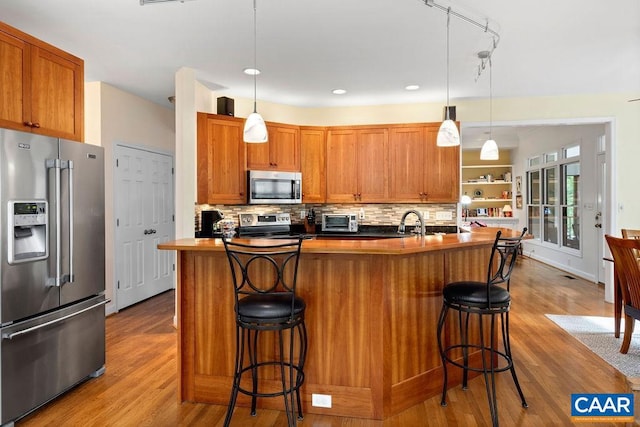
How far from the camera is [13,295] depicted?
93.0 inches

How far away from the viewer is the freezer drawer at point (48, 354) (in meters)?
2.35

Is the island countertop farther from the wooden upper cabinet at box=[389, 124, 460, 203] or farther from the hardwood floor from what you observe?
the wooden upper cabinet at box=[389, 124, 460, 203]

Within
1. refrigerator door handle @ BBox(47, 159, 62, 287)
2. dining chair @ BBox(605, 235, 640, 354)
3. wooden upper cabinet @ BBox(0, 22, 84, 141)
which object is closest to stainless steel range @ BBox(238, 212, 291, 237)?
wooden upper cabinet @ BBox(0, 22, 84, 141)

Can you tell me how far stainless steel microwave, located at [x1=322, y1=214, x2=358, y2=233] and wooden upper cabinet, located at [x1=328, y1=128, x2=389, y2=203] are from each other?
217 mm

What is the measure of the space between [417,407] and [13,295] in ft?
8.23

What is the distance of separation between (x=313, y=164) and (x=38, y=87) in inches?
130

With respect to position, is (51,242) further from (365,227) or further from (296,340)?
(365,227)

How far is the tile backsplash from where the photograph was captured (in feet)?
18.1

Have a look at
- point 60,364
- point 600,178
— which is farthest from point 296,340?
point 600,178

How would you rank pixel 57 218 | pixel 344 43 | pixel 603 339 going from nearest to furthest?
pixel 57 218, pixel 344 43, pixel 603 339

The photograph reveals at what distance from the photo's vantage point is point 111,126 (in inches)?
188

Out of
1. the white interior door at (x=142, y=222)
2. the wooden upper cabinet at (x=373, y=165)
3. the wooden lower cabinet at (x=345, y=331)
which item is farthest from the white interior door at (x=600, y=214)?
the white interior door at (x=142, y=222)

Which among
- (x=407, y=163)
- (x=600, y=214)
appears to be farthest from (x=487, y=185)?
(x=407, y=163)

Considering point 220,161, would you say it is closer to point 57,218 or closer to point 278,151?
point 278,151
